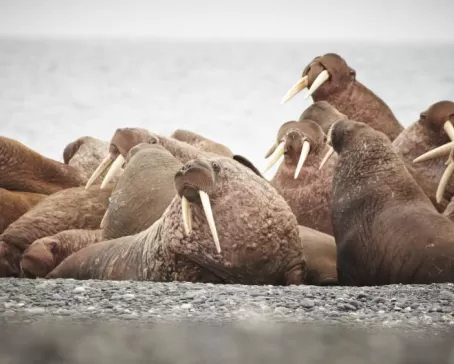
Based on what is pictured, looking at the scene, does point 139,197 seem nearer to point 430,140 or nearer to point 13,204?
point 13,204

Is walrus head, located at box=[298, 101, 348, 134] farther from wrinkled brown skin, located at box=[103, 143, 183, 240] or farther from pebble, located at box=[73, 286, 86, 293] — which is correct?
pebble, located at box=[73, 286, 86, 293]

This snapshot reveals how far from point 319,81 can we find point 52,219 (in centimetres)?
197

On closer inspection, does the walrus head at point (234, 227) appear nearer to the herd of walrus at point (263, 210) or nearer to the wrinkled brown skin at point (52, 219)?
the herd of walrus at point (263, 210)

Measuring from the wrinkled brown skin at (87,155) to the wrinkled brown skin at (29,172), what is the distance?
20 cm

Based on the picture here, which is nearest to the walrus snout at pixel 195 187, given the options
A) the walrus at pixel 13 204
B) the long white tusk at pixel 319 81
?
the walrus at pixel 13 204

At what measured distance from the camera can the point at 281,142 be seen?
555cm

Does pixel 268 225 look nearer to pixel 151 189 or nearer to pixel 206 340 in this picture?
pixel 151 189

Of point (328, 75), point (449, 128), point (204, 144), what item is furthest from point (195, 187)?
point (204, 144)

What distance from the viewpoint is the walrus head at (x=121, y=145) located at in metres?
5.75

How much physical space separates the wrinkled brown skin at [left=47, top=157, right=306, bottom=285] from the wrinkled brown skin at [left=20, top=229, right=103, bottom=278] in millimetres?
800

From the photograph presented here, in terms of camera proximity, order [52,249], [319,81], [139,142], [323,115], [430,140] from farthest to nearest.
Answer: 1. [319,81]
2. [323,115]
3. [139,142]
4. [430,140]
5. [52,249]

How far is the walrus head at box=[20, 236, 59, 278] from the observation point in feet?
16.6

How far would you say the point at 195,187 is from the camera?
4148mm

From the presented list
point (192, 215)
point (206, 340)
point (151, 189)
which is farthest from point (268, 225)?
point (206, 340)
